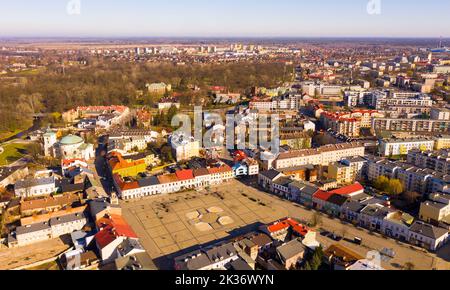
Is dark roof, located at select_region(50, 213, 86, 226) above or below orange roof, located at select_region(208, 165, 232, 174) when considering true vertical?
below

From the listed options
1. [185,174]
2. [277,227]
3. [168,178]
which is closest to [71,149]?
[168,178]

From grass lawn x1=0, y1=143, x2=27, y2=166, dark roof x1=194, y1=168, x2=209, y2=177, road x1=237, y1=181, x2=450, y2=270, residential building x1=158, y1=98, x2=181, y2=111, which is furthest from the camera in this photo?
residential building x1=158, y1=98, x2=181, y2=111

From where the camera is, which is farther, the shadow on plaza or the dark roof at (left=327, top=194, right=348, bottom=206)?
the dark roof at (left=327, top=194, right=348, bottom=206)

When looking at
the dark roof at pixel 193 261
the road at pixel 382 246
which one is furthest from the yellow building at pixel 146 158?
the dark roof at pixel 193 261

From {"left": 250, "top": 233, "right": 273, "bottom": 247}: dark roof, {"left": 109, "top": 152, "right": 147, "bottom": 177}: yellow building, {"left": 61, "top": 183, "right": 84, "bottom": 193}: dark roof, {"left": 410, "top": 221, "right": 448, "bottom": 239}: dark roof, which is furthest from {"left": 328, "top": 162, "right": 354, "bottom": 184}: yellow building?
{"left": 61, "top": 183, "right": 84, "bottom": 193}: dark roof

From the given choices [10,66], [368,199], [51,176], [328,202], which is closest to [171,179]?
[51,176]

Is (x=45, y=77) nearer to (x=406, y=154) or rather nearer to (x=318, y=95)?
(x=318, y=95)

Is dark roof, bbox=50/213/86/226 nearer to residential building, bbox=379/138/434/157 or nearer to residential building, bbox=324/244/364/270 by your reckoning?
residential building, bbox=324/244/364/270
